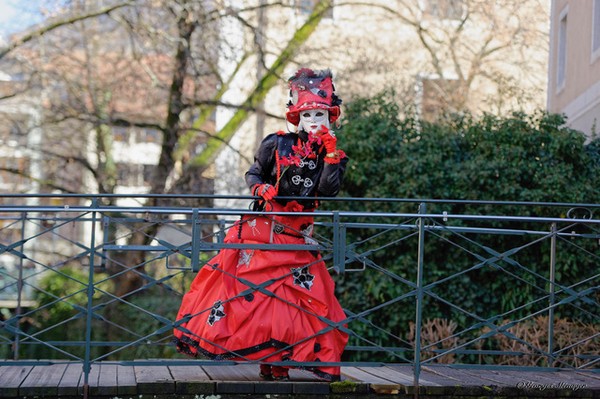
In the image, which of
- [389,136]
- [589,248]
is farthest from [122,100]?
[589,248]

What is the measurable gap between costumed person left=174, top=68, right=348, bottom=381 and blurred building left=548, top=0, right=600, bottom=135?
5.28 metres

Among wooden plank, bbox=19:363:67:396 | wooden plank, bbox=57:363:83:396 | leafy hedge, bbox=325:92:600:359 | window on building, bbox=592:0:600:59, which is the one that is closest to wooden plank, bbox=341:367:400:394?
wooden plank, bbox=57:363:83:396

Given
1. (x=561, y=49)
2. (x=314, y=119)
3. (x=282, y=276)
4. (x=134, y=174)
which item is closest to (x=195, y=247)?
(x=282, y=276)

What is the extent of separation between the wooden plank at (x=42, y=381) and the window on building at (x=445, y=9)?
51.7 ft

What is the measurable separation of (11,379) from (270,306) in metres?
1.62

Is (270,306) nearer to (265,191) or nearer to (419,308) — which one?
(265,191)

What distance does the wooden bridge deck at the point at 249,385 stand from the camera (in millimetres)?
5555

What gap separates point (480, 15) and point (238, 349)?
676 inches

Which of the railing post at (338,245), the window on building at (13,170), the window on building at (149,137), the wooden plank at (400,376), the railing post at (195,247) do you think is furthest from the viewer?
the window on building at (149,137)

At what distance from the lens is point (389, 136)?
10.3m

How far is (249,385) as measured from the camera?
5582 mm

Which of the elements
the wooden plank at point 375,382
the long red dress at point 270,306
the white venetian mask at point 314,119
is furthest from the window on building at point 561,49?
the long red dress at point 270,306

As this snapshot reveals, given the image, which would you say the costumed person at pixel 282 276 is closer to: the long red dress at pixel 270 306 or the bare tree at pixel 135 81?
the long red dress at pixel 270 306

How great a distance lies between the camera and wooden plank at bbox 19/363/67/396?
5.50 m
